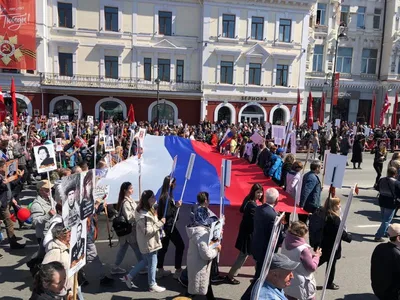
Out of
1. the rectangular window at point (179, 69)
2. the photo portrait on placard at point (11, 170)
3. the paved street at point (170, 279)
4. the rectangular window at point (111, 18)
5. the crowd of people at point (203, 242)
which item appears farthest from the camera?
the rectangular window at point (179, 69)

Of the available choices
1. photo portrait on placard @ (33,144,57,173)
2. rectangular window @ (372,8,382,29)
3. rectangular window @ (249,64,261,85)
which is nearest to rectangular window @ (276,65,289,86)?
rectangular window @ (249,64,261,85)

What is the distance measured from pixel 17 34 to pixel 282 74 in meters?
20.9

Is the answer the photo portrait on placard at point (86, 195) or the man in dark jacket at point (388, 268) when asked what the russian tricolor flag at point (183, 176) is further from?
the photo portrait on placard at point (86, 195)

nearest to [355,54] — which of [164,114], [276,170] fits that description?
[164,114]

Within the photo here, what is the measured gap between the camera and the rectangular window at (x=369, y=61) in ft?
111

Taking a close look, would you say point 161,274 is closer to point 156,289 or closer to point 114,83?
point 156,289

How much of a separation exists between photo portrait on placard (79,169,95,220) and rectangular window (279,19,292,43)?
29220 millimetres

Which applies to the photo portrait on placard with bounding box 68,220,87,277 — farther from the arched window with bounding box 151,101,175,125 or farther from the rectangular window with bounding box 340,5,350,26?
the rectangular window with bounding box 340,5,350,26

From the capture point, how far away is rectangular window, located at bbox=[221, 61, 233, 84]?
96.6 ft

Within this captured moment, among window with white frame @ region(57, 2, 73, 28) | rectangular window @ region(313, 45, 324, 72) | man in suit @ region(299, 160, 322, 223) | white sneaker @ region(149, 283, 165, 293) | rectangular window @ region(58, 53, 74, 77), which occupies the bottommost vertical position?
white sneaker @ region(149, 283, 165, 293)

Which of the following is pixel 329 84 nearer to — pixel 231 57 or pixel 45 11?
pixel 231 57

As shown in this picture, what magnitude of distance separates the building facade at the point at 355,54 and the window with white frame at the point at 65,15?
2103cm

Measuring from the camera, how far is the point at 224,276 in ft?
18.9

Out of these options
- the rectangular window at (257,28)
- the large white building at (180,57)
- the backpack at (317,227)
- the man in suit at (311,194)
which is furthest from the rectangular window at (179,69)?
the backpack at (317,227)
